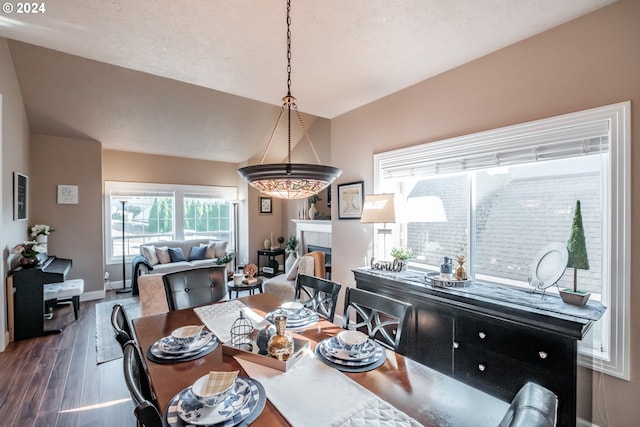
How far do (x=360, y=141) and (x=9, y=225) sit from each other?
3.99 metres

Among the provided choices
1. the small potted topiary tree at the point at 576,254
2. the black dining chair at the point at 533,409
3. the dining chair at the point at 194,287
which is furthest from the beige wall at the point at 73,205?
the small potted topiary tree at the point at 576,254

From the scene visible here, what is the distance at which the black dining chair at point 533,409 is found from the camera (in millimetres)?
661

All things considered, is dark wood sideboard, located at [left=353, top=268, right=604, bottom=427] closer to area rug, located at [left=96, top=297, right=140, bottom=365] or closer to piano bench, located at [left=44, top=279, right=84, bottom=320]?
area rug, located at [left=96, top=297, right=140, bottom=365]

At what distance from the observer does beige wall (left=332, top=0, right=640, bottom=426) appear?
1632 mm

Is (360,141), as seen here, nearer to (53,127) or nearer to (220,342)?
(220,342)

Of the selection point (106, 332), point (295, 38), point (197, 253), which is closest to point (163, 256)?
point (197, 253)

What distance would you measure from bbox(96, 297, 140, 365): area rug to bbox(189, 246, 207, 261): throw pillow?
1.21m

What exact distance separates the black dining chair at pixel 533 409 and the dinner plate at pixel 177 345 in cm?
133

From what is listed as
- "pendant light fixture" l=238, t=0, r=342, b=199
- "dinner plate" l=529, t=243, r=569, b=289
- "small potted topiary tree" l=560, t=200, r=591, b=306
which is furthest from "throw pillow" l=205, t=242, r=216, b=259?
"small potted topiary tree" l=560, t=200, r=591, b=306

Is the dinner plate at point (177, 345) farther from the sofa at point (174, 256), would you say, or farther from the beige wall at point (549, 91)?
the sofa at point (174, 256)

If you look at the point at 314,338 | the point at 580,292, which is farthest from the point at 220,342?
the point at 580,292

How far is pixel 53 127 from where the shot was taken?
4461mm

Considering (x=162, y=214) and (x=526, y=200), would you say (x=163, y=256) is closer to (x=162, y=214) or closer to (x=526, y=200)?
(x=162, y=214)

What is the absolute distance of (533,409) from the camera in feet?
2.30
